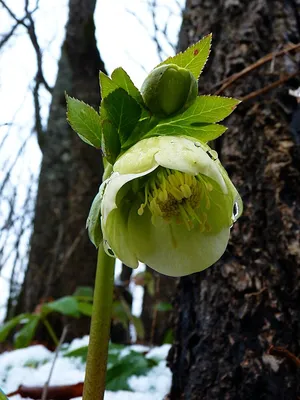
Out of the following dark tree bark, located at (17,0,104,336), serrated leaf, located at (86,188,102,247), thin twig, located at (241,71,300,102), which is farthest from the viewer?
dark tree bark, located at (17,0,104,336)

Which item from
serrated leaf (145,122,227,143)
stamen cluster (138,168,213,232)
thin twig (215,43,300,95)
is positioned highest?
thin twig (215,43,300,95)

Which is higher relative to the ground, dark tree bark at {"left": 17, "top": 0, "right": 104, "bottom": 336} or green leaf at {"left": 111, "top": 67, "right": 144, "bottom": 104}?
dark tree bark at {"left": 17, "top": 0, "right": 104, "bottom": 336}

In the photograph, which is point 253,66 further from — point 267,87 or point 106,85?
point 106,85

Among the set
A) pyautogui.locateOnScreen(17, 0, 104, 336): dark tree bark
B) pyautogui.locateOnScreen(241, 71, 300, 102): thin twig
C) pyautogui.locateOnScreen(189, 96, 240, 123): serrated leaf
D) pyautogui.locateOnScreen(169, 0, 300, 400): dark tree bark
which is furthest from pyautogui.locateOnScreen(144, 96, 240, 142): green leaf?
pyautogui.locateOnScreen(17, 0, 104, 336): dark tree bark

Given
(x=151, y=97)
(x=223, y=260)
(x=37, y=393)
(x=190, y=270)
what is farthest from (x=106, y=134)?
(x=37, y=393)

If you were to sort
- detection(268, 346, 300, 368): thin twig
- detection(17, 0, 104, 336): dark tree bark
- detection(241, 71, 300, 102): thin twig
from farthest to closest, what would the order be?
detection(17, 0, 104, 336): dark tree bark
detection(241, 71, 300, 102): thin twig
detection(268, 346, 300, 368): thin twig

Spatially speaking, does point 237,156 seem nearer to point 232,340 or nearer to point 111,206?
point 232,340

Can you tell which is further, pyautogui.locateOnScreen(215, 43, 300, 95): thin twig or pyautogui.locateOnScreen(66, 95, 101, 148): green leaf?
pyautogui.locateOnScreen(215, 43, 300, 95): thin twig

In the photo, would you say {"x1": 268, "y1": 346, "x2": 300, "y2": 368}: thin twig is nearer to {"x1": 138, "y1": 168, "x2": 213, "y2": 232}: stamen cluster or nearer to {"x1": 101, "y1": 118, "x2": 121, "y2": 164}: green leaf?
{"x1": 138, "y1": 168, "x2": 213, "y2": 232}: stamen cluster
